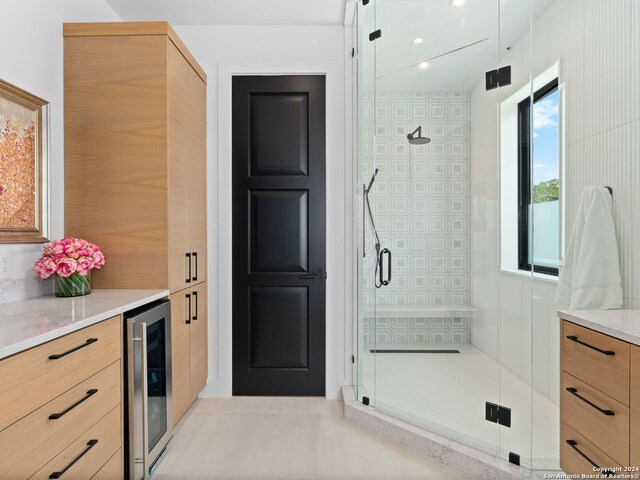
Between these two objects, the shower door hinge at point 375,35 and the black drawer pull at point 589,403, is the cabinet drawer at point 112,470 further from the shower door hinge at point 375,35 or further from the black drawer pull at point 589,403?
the shower door hinge at point 375,35

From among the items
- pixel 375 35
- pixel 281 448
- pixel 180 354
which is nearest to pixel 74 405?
pixel 180 354

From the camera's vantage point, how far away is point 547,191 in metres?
2.19

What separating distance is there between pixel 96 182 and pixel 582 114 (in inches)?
102

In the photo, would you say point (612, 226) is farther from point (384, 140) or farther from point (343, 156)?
point (343, 156)

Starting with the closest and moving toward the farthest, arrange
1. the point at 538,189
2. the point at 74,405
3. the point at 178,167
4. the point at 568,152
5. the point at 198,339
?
the point at 74,405, the point at 538,189, the point at 568,152, the point at 178,167, the point at 198,339

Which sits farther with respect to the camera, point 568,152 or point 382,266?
point 382,266

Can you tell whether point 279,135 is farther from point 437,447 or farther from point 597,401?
point 597,401

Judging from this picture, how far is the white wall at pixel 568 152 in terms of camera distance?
2.06 m

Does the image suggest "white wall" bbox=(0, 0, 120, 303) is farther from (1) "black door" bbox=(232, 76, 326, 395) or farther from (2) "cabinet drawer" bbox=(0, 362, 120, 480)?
(1) "black door" bbox=(232, 76, 326, 395)

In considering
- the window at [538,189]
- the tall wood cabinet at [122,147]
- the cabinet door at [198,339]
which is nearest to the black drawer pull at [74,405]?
the tall wood cabinet at [122,147]

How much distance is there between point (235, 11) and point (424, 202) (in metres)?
1.87

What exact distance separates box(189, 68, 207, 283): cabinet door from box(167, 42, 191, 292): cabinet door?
10 cm

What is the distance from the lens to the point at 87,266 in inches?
83.2

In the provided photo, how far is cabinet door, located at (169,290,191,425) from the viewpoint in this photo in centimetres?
247
